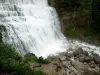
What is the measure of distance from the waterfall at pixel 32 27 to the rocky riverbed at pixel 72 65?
228cm

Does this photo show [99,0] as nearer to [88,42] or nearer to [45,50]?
[88,42]

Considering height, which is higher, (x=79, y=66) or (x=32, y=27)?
(x=32, y=27)

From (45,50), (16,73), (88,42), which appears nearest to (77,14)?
(88,42)

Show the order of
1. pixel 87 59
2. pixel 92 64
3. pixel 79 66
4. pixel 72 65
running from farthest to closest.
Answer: pixel 87 59 < pixel 92 64 < pixel 72 65 < pixel 79 66

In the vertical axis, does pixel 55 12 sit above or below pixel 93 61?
above

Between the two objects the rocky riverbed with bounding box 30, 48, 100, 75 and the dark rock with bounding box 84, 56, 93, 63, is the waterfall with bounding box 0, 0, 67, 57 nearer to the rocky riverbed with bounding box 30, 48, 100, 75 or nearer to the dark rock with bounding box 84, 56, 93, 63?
the rocky riverbed with bounding box 30, 48, 100, 75

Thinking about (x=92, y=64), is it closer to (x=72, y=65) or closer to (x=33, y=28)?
(x=72, y=65)

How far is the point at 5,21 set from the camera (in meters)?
18.3

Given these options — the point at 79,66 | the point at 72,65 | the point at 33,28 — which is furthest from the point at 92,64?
the point at 33,28

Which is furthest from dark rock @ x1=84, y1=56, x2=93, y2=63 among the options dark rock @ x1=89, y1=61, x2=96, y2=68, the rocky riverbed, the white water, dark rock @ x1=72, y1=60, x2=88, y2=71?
the white water

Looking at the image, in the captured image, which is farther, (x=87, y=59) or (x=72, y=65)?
(x=87, y=59)

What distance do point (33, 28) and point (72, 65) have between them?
6731mm

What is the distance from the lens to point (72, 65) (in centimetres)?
1505

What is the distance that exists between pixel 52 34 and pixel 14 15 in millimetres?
4919
